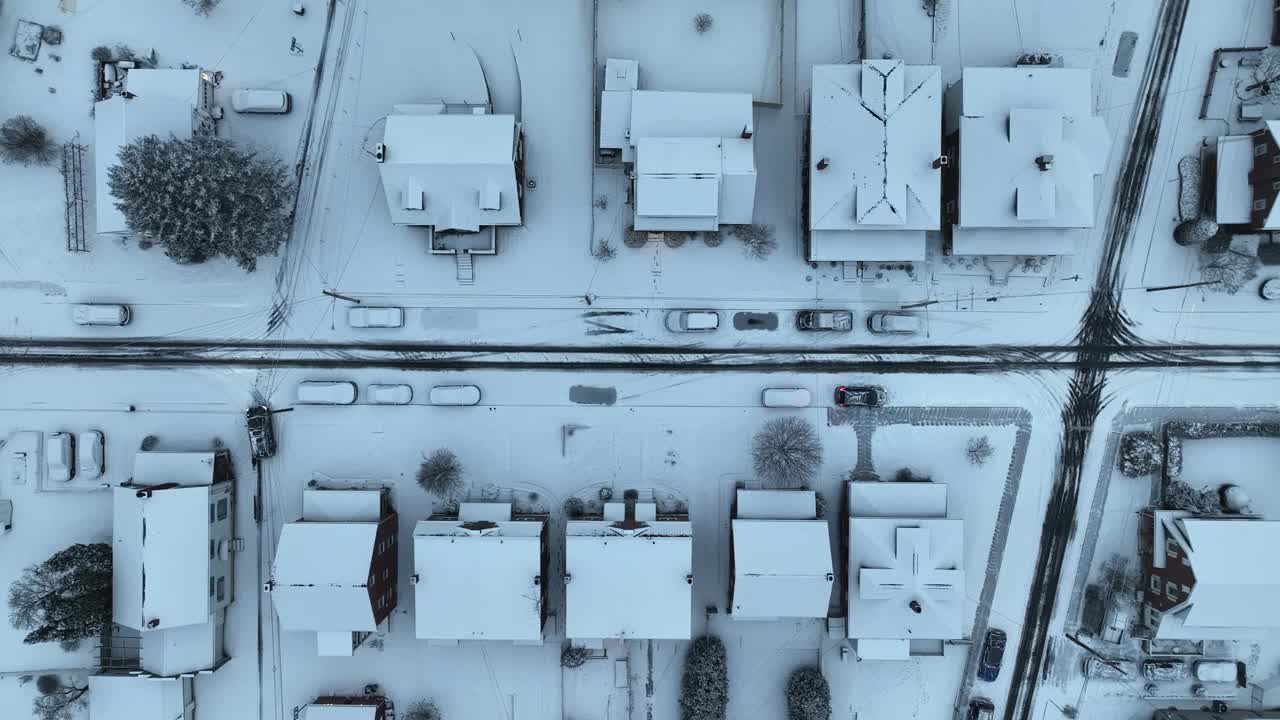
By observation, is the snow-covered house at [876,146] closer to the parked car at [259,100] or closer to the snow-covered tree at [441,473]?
the snow-covered tree at [441,473]

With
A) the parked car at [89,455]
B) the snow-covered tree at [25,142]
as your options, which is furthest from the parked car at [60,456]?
the snow-covered tree at [25,142]

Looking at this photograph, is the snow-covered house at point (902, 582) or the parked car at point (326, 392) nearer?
the snow-covered house at point (902, 582)

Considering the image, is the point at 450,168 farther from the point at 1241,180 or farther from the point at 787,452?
the point at 1241,180

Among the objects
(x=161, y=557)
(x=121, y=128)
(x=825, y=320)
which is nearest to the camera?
(x=161, y=557)

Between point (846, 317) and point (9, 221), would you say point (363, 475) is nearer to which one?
point (9, 221)

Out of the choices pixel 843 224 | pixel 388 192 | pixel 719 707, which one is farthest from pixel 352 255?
pixel 719 707

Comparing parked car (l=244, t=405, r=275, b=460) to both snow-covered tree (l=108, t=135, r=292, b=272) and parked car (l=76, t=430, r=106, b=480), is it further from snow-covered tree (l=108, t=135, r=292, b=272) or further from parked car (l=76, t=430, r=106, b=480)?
snow-covered tree (l=108, t=135, r=292, b=272)

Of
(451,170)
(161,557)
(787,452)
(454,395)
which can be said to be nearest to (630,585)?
(787,452)
